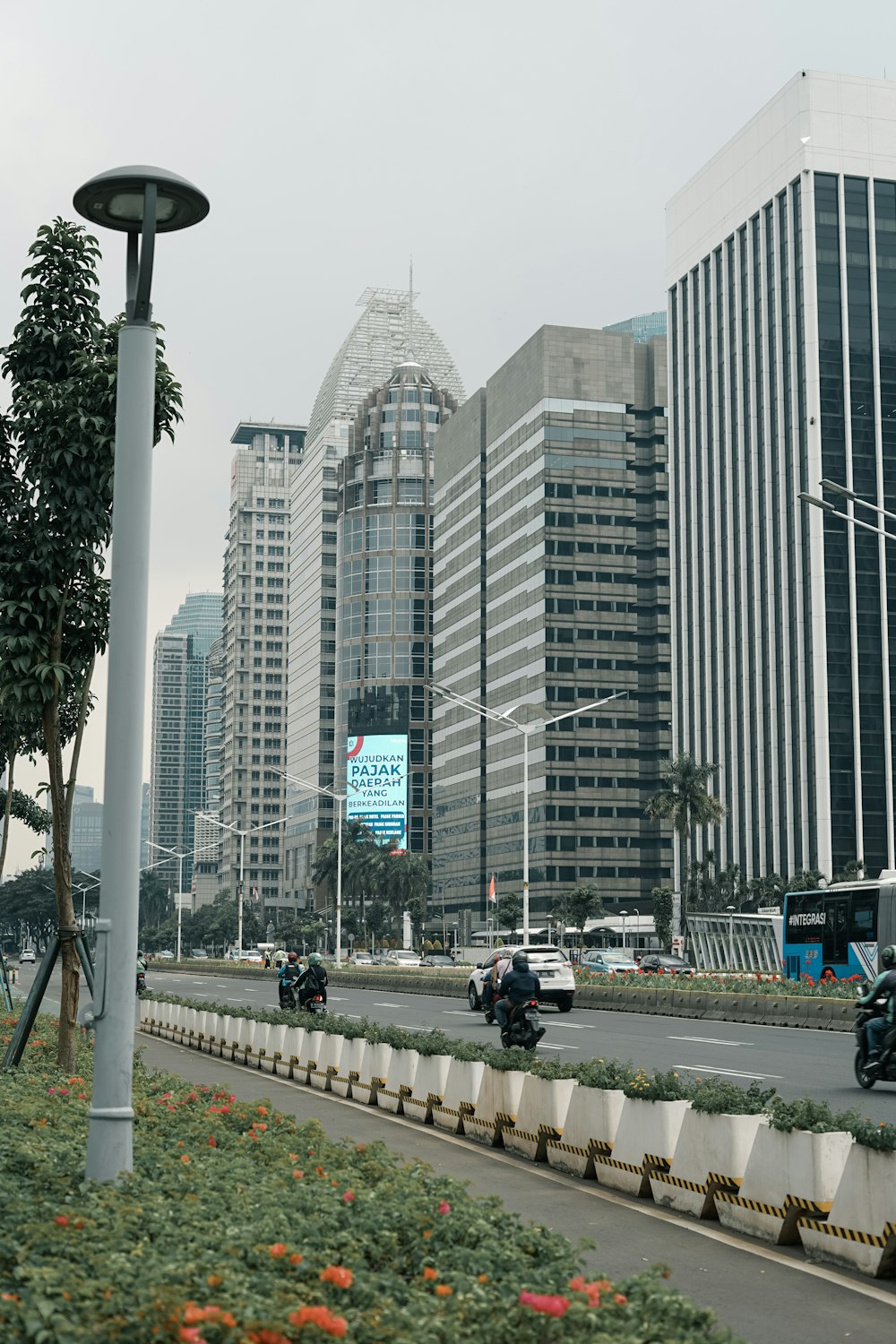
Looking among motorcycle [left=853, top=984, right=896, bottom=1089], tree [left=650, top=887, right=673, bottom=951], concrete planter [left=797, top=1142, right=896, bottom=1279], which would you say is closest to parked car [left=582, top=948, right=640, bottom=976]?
tree [left=650, top=887, right=673, bottom=951]

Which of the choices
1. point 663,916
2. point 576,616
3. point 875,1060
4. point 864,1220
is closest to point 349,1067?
point 875,1060

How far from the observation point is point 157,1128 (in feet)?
36.7

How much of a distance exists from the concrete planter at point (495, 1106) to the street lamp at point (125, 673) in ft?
24.1

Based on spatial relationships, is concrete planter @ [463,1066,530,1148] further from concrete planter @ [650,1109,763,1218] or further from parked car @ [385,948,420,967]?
parked car @ [385,948,420,967]

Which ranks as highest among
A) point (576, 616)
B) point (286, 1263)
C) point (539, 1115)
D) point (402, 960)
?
point (576, 616)

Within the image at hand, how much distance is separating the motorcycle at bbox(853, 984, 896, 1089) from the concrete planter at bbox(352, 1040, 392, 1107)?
18.6 feet

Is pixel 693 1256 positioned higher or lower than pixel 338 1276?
lower

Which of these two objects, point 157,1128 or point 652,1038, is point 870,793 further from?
point 157,1128

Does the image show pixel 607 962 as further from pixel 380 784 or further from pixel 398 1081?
pixel 380 784

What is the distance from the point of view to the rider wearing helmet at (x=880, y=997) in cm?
1794

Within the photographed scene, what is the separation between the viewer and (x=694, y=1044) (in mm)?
28734

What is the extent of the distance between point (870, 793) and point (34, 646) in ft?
329

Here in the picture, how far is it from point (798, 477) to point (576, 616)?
94.6ft

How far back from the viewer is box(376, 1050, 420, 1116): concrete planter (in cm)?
1842
